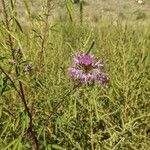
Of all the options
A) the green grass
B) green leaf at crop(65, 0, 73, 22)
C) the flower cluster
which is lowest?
the green grass

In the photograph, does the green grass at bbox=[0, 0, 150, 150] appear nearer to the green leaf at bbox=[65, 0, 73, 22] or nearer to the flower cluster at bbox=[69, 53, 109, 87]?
the flower cluster at bbox=[69, 53, 109, 87]

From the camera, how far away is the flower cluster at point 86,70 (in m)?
2.17

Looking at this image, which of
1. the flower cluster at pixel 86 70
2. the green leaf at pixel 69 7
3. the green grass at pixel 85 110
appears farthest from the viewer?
the green grass at pixel 85 110

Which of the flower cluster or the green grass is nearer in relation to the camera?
the flower cluster


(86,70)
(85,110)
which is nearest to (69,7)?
(86,70)

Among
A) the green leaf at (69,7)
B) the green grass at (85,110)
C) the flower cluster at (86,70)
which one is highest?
the green leaf at (69,7)

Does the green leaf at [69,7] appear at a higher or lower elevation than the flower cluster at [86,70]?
higher

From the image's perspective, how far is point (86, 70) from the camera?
2.21m

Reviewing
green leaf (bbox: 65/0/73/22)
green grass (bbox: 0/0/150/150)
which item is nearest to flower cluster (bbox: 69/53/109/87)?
green grass (bbox: 0/0/150/150)

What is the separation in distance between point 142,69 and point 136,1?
78.2ft

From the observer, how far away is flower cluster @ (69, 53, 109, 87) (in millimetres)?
2170

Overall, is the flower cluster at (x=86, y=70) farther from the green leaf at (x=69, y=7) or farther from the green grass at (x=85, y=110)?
the green leaf at (x=69, y=7)

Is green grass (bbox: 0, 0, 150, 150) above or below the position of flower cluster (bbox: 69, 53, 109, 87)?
below

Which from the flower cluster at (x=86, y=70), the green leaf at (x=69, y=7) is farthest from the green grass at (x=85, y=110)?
the green leaf at (x=69, y=7)
